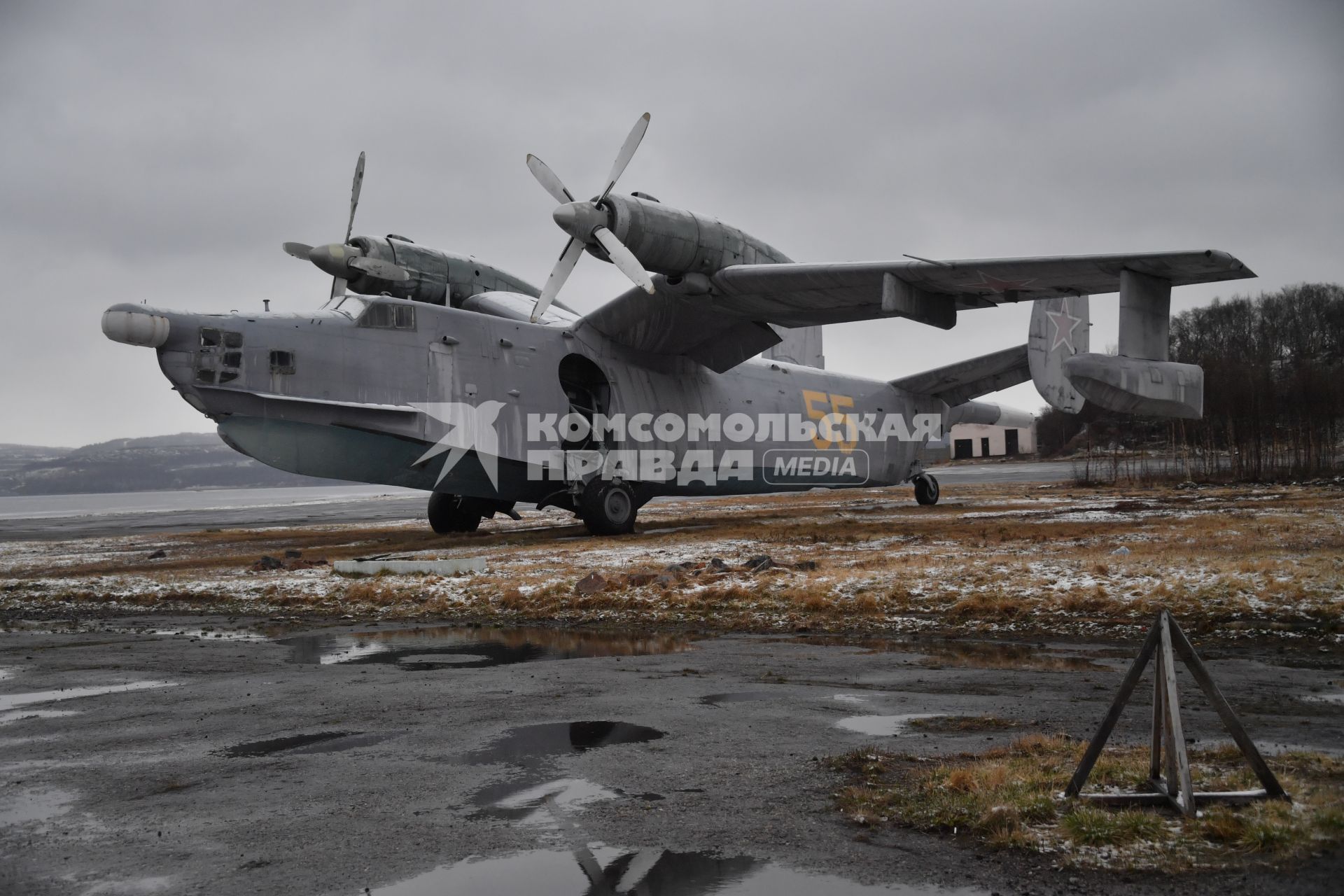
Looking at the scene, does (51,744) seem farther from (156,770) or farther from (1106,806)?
(1106,806)

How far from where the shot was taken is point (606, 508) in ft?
63.2

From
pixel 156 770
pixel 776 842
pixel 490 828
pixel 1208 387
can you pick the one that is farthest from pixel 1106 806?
pixel 1208 387

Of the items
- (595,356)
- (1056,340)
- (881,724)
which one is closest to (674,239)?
(595,356)

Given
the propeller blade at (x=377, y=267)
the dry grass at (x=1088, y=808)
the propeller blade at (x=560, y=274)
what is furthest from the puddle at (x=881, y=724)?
the propeller blade at (x=377, y=267)

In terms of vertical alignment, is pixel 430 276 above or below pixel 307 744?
above

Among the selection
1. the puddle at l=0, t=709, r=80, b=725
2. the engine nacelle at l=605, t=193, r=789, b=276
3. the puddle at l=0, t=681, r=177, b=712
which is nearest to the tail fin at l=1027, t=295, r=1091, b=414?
the engine nacelle at l=605, t=193, r=789, b=276

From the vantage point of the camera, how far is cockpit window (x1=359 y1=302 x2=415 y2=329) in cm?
1717

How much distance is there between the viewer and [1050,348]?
76.1 ft

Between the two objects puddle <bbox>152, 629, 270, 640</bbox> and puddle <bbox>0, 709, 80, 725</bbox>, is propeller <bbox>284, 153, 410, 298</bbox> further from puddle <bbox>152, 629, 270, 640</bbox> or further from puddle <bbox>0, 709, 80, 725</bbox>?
puddle <bbox>0, 709, 80, 725</bbox>

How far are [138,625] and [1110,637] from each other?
34.7 feet

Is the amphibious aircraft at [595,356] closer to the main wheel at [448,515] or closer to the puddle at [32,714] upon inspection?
the main wheel at [448,515]

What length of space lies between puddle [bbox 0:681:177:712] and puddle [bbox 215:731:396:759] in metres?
2.49

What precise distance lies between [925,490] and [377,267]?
52.5 feet

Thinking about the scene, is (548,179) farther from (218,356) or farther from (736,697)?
(736,697)
